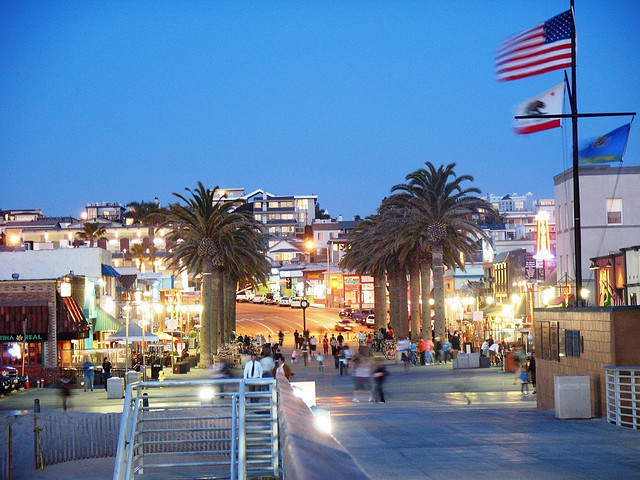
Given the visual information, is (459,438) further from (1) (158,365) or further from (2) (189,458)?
(1) (158,365)

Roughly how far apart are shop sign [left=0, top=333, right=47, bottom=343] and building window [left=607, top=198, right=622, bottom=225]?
30.8 m

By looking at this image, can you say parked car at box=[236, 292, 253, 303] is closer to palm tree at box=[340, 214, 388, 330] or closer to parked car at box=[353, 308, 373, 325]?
parked car at box=[353, 308, 373, 325]

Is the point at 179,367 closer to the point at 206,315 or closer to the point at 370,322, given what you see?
the point at 206,315

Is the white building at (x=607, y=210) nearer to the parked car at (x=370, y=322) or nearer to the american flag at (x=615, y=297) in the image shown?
the american flag at (x=615, y=297)

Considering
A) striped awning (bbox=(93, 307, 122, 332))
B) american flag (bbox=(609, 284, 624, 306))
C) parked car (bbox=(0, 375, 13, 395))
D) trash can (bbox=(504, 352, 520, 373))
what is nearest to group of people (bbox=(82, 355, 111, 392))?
parked car (bbox=(0, 375, 13, 395))

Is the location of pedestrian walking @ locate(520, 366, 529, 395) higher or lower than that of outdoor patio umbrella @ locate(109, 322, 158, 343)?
lower

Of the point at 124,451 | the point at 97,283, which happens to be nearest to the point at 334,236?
the point at 97,283

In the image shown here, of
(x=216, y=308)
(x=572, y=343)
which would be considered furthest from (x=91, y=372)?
(x=572, y=343)

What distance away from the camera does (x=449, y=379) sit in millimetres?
41844

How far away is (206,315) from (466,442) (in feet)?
120

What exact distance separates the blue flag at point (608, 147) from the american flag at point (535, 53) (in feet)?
24.8

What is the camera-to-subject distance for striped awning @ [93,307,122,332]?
5774 cm

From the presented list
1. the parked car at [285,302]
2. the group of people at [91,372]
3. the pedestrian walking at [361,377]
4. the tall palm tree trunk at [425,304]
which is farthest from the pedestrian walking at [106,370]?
the parked car at [285,302]

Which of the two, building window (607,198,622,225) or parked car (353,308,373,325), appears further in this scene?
parked car (353,308,373,325)
